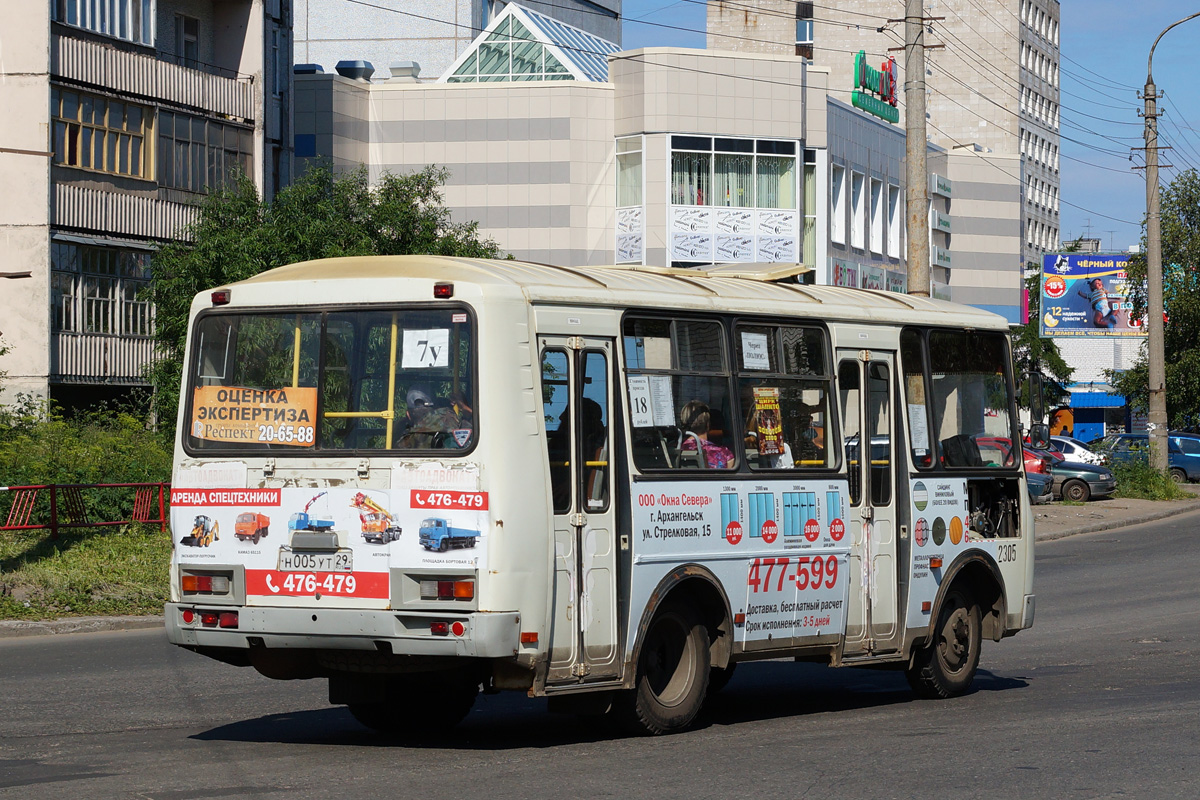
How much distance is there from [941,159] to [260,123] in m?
41.0

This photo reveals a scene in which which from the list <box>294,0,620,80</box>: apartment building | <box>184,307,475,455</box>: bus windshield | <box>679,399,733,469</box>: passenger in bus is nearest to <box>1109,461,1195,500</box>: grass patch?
<box>679,399,733,469</box>: passenger in bus

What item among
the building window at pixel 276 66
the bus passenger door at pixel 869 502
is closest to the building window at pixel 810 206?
the building window at pixel 276 66

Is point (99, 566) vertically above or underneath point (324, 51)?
underneath

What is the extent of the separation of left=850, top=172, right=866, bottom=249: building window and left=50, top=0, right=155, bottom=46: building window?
28372 millimetres

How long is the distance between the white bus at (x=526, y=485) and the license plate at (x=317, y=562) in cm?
1

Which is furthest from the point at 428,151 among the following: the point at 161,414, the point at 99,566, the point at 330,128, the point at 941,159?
the point at 99,566

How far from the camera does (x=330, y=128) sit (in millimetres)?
56438

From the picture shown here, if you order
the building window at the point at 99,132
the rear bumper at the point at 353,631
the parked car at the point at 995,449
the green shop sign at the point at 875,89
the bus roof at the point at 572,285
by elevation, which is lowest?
the rear bumper at the point at 353,631

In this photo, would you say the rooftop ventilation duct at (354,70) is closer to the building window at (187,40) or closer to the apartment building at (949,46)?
the building window at (187,40)

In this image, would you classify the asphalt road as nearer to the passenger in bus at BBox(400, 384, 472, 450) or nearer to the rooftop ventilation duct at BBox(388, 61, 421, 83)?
the passenger in bus at BBox(400, 384, 472, 450)

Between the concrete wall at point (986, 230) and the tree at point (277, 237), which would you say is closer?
the tree at point (277, 237)

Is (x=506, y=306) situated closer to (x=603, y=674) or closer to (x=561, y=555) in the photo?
(x=561, y=555)

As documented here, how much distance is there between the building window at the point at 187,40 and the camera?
4300cm

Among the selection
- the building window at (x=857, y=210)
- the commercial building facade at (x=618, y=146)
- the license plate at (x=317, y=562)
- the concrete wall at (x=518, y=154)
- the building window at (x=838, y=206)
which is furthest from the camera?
the building window at (x=857, y=210)
